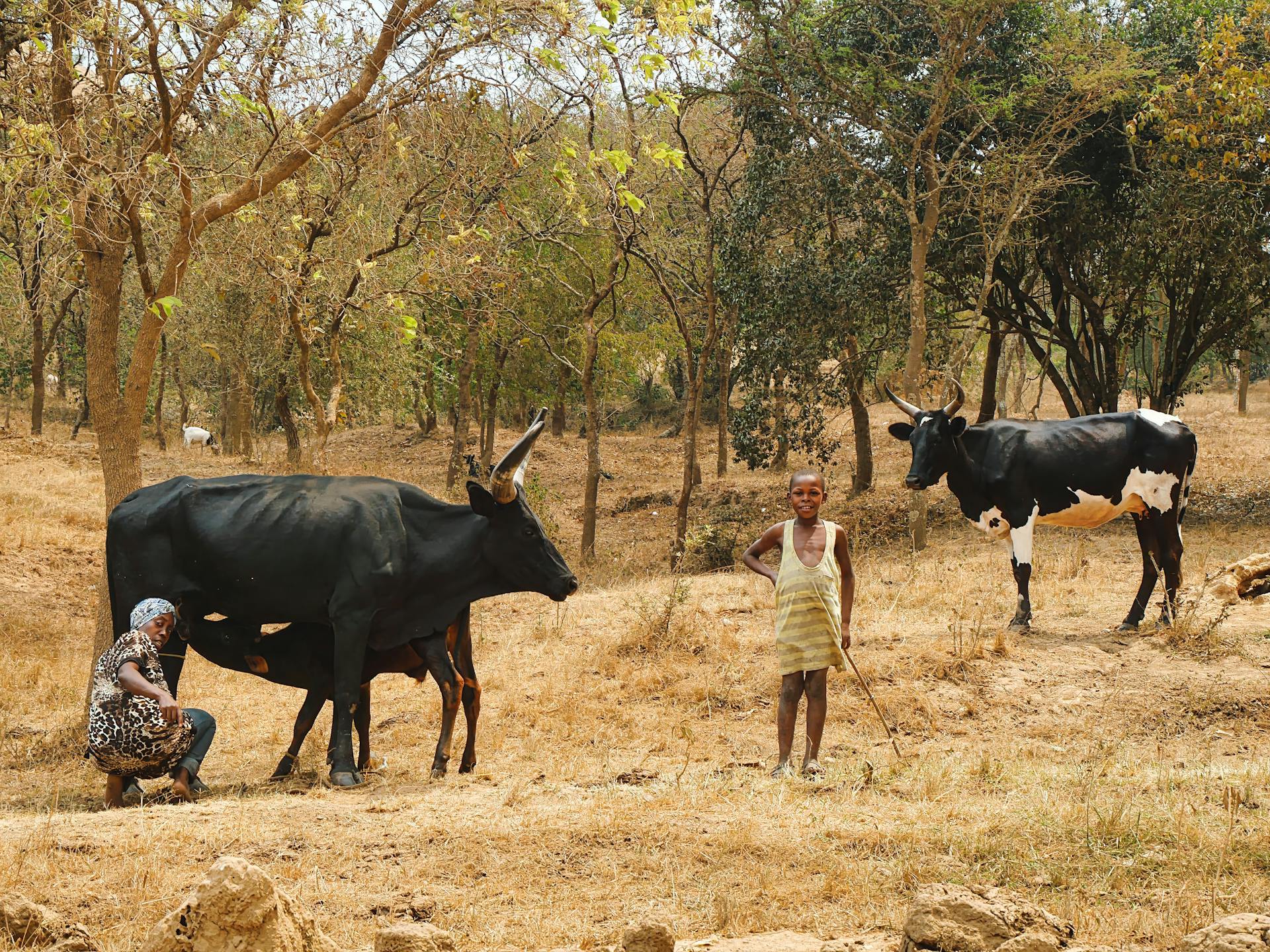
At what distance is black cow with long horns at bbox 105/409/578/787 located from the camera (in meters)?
8.37

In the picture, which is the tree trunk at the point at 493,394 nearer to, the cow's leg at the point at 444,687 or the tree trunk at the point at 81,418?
the tree trunk at the point at 81,418

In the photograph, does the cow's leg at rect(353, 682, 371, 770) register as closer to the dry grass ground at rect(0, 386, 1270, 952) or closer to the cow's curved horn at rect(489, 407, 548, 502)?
Answer: the dry grass ground at rect(0, 386, 1270, 952)

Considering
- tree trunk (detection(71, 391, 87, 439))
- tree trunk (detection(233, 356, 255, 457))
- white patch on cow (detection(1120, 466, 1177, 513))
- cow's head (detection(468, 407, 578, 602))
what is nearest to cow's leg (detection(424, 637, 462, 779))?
cow's head (detection(468, 407, 578, 602))

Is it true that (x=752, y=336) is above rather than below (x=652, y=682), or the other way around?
above

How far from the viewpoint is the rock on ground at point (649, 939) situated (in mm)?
4352

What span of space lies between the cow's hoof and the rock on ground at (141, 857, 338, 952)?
3.57 m

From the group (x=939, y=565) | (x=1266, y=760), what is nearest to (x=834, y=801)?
(x=1266, y=760)

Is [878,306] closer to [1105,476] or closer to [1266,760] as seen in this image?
[1105,476]

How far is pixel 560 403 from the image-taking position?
1282 inches

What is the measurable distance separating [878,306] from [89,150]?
12261mm

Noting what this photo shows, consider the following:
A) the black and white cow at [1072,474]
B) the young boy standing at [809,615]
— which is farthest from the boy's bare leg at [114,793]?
the black and white cow at [1072,474]

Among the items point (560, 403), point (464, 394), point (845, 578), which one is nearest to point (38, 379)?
point (464, 394)

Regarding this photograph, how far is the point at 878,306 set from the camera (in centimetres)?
1941

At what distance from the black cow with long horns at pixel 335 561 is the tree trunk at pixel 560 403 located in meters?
21.4
